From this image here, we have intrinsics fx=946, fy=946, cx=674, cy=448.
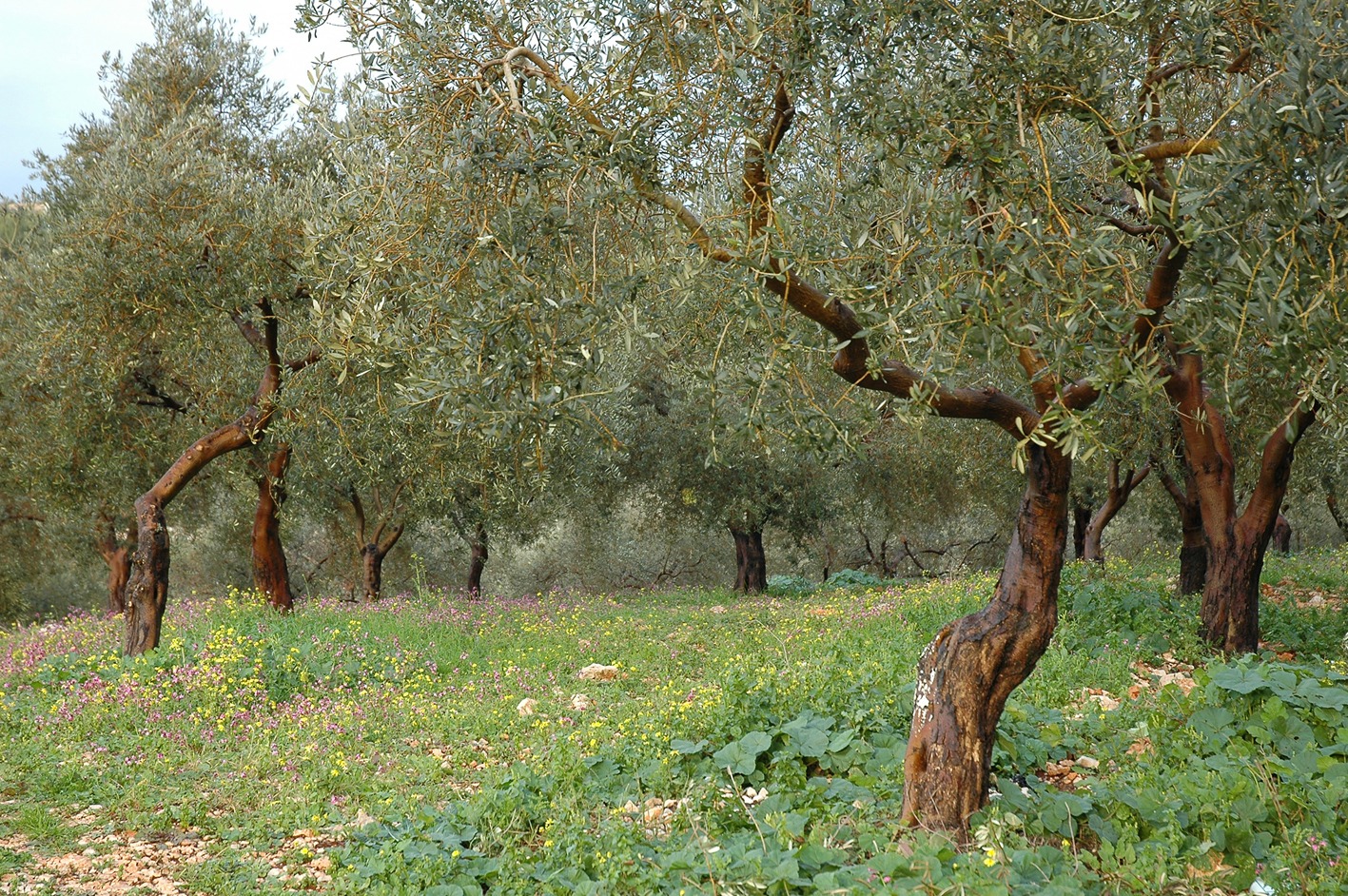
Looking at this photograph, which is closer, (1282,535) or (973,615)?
(973,615)

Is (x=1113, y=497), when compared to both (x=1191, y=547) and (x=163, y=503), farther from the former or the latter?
(x=163, y=503)

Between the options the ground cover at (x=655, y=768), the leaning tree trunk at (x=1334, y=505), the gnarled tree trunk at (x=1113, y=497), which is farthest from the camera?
the leaning tree trunk at (x=1334, y=505)

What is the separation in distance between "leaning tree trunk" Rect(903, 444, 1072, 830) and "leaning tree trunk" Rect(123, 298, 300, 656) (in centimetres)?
1017

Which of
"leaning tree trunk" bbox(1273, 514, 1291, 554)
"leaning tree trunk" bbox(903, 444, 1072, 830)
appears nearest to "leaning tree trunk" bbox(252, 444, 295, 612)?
"leaning tree trunk" bbox(903, 444, 1072, 830)

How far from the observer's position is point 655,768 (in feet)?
23.4

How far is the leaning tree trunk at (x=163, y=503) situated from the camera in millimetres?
12250

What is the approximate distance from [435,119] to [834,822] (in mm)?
5213

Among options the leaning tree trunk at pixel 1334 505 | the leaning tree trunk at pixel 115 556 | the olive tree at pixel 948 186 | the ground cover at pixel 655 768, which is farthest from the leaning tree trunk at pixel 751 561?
the olive tree at pixel 948 186

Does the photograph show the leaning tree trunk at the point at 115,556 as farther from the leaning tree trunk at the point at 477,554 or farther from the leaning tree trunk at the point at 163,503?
the leaning tree trunk at the point at 163,503

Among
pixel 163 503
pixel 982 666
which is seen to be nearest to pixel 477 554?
pixel 163 503

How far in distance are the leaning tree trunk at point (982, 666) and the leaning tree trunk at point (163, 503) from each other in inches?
400

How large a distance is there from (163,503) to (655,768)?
9067mm

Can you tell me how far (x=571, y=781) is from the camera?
7164 mm

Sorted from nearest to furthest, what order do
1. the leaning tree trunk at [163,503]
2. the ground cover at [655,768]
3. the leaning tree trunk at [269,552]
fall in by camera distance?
1. the ground cover at [655,768]
2. the leaning tree trunk at [163,503]
3. the leaning tree trunk at [269,552]
